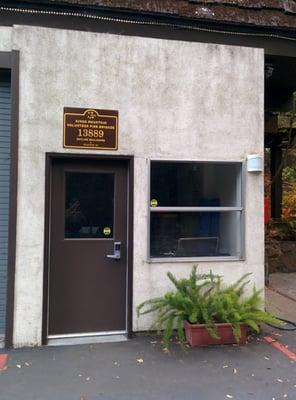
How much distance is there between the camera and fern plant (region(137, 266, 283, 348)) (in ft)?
17.3

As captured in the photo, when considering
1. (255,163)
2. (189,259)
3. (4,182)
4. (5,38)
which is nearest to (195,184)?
(255,163)

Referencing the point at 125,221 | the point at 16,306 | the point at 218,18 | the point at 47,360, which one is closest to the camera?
the point at 47,360

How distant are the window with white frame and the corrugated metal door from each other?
1.84 m

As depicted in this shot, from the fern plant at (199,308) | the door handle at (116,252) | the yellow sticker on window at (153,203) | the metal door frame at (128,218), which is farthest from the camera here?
the yellow sticker on window at (153,203)

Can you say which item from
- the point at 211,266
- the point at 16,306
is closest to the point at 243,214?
the point at 211,266

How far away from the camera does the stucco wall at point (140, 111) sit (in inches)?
211

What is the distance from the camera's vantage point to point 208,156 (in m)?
5.88

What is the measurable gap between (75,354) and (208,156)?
2871mm

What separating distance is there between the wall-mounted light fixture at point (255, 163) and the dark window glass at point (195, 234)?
2.01 feet

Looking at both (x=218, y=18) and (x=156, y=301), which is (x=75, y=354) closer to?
(x=156, y=301)

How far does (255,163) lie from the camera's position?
587 centimetres

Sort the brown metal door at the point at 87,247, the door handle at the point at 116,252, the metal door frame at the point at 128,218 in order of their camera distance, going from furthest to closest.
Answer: the door handle at the point at 116,252 < the brown metal door at the point at 87,247 < the metal door frame at the point at 128,218

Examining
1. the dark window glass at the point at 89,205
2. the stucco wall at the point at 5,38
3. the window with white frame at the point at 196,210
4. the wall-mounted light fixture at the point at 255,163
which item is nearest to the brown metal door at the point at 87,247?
the dark window glass at the point at 89,205

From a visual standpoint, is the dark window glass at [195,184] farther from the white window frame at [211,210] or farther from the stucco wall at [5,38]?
the stucco wall at [5,38]
